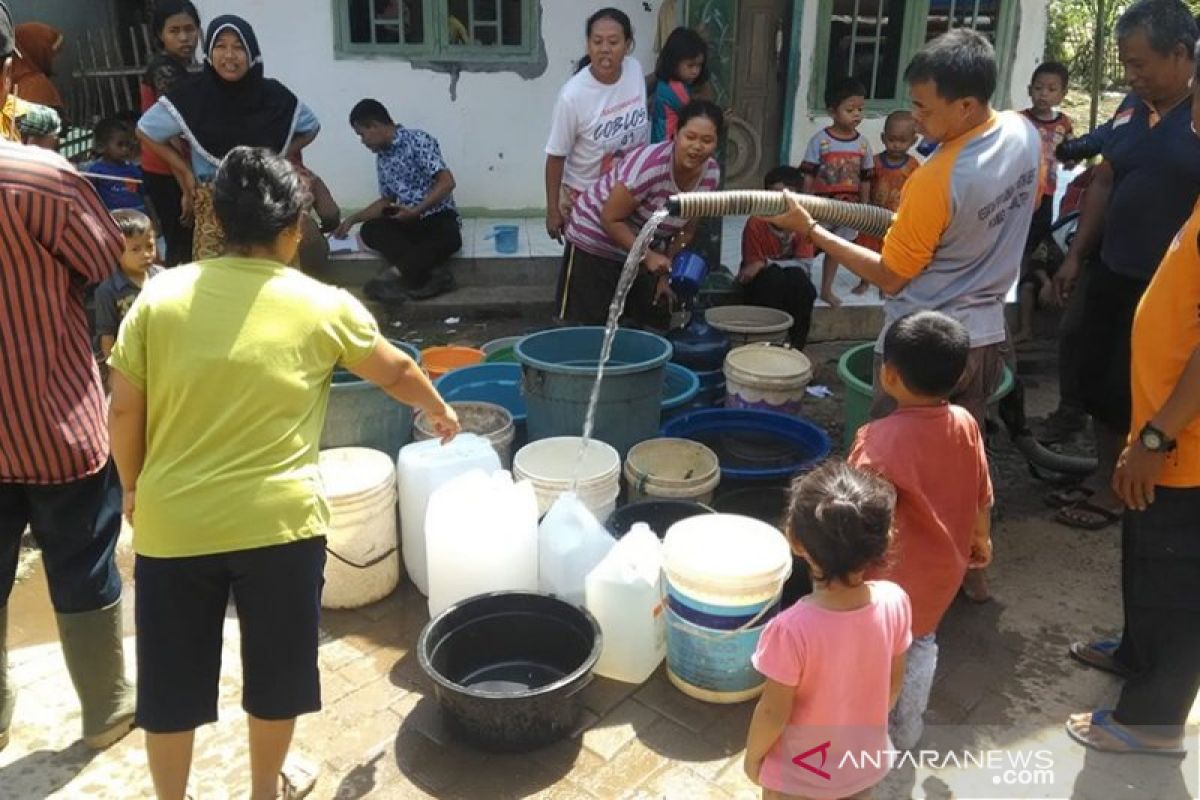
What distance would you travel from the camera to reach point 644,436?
13.5 feet

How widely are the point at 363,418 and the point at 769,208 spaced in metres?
1.81

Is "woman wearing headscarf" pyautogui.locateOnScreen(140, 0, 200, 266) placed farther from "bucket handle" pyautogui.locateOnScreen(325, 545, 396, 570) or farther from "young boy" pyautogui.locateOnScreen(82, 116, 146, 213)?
"bucket handle" pyautogui.locateOnScreen(325, 545, 396, 570)

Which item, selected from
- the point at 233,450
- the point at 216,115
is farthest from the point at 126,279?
the point at 233,450

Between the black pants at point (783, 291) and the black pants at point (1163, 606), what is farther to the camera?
the black pants at point (783, 291)

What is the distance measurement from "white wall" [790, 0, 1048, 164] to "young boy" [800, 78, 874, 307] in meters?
1.39

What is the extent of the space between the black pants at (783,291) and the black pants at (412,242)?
2344mm

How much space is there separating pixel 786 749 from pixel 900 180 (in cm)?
508

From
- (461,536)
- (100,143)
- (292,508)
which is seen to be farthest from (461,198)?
(292,508)

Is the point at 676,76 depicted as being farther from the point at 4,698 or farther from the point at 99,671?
the point at 4,698

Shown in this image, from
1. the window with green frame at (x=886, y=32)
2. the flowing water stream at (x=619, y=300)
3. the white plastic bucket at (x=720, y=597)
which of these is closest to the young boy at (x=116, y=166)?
the flowing water stream at (x=619, y=300)

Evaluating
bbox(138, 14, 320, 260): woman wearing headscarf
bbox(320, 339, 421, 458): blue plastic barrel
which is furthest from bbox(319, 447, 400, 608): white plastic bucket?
bbox(138, 14, 320, 260): woman wearing headscarf

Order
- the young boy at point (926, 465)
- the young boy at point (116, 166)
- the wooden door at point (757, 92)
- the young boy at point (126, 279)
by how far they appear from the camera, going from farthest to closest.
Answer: the wooden door at point (757, 92) < the young boy at point (116, 166) < the young boy at point (126, 279) < the young boy at point (926, 465)

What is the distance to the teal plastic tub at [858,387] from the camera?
13.4ft

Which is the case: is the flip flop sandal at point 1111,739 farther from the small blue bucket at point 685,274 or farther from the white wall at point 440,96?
the white wall at point 440,96
